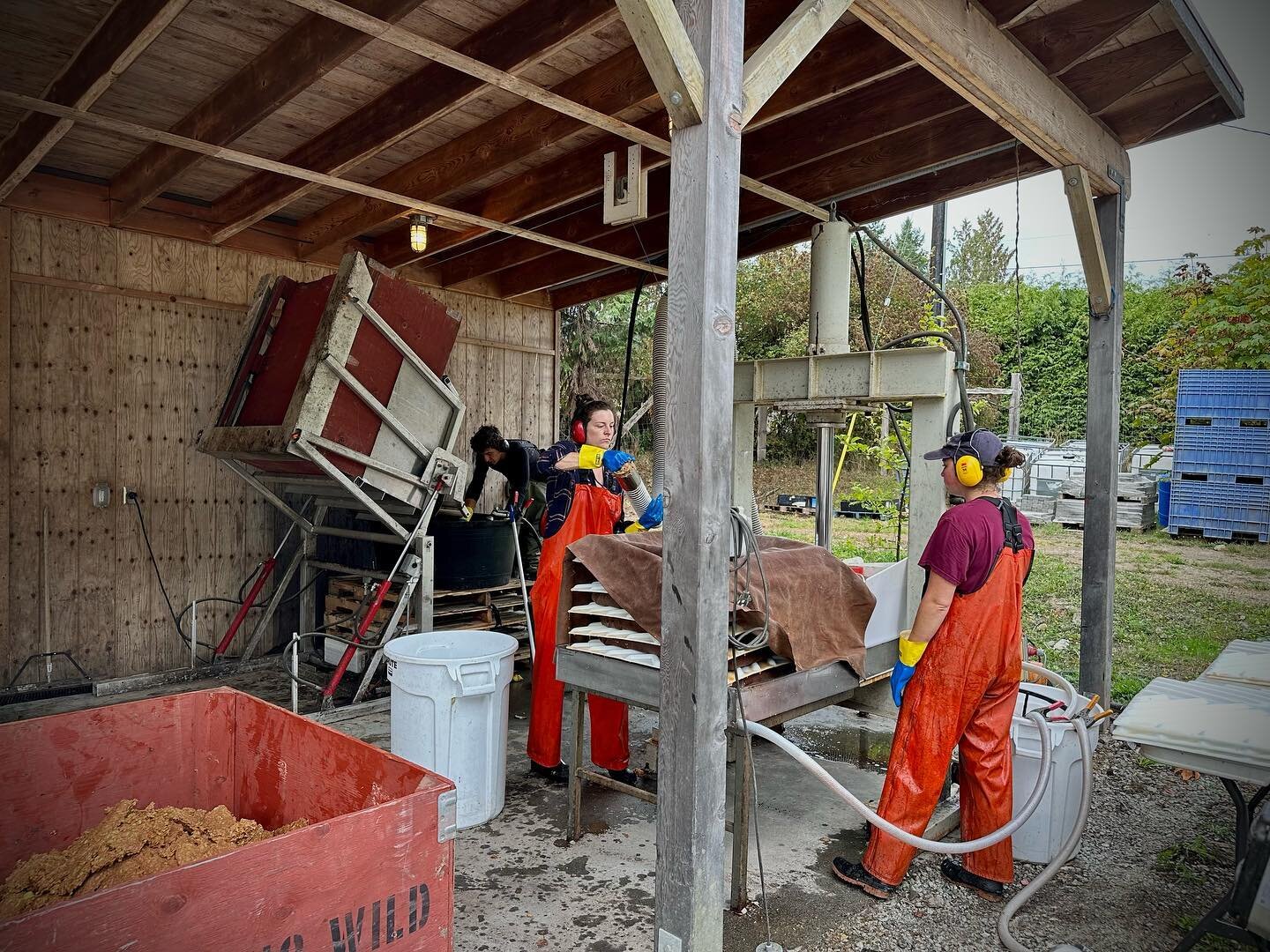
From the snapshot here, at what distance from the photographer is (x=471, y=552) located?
19.7 ft

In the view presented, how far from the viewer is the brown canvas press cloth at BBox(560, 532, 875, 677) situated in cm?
312

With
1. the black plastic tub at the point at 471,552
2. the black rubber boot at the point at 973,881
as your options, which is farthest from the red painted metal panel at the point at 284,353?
the black rubber boot at the point at 973,881

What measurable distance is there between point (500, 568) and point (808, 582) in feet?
11.1

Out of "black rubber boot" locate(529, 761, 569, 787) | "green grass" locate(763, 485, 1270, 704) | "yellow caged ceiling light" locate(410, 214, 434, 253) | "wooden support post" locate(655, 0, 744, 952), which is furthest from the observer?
"green grass" locate(763, 485, 1270, 704)

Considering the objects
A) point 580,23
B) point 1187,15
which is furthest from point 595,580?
point 1187,15

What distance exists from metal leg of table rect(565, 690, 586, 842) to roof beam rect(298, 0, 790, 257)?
3028 mm

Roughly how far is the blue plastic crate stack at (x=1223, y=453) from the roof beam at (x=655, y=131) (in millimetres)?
9206

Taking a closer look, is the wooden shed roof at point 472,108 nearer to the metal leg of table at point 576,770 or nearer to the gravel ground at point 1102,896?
the metal leg of table at point 576,770

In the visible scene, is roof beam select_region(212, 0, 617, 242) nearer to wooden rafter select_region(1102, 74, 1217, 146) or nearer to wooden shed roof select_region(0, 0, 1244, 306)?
wooden shed roof select_region(0, 0, 1244, 306)

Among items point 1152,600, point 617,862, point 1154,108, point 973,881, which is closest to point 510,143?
point 1154,108

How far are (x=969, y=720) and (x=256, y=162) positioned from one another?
4732 mm

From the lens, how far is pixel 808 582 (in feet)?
11.0

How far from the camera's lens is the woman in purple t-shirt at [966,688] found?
3.09 metres

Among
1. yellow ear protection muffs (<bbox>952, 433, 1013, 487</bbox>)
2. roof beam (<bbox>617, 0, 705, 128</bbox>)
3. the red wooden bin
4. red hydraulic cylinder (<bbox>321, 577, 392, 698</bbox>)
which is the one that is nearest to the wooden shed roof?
roof beam (<bbox>617, 0, 705, 128</bbox>)
